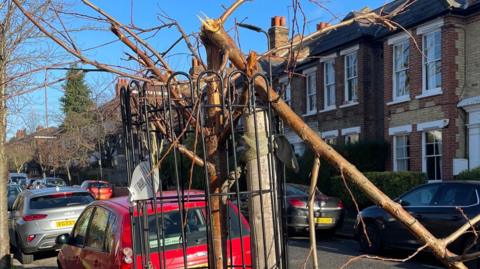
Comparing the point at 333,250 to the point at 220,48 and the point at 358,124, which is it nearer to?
the point at 220,48

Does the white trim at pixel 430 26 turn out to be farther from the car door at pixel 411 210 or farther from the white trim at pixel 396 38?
the car door at pixel 411 210

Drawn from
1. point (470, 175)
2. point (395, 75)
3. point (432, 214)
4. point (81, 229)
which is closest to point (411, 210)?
point (432, 214)

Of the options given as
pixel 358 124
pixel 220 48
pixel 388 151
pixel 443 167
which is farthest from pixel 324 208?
pixel 220 48

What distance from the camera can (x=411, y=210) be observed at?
9.33 meters

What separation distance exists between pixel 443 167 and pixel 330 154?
577 inches

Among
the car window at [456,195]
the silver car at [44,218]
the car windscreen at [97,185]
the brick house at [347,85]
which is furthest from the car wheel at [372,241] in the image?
the car windscreen at [97,185]

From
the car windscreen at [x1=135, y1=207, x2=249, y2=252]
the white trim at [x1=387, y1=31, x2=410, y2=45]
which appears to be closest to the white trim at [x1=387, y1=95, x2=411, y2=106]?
the white trim at [x1=387, y1=31, x2=410, y2=45]

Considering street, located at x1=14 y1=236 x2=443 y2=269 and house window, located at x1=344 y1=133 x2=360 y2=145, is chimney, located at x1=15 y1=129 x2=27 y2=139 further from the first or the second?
house window, located at x1=344 y1=133 x2=360 y2=145

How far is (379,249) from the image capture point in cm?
987

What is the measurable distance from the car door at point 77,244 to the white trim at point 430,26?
1329 centimetres

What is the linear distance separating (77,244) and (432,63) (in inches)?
542

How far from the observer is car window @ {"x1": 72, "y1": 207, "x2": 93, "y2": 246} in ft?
19.4

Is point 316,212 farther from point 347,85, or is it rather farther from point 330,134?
point 330,134

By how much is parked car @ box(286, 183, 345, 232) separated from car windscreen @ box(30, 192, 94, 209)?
15.1 ft
